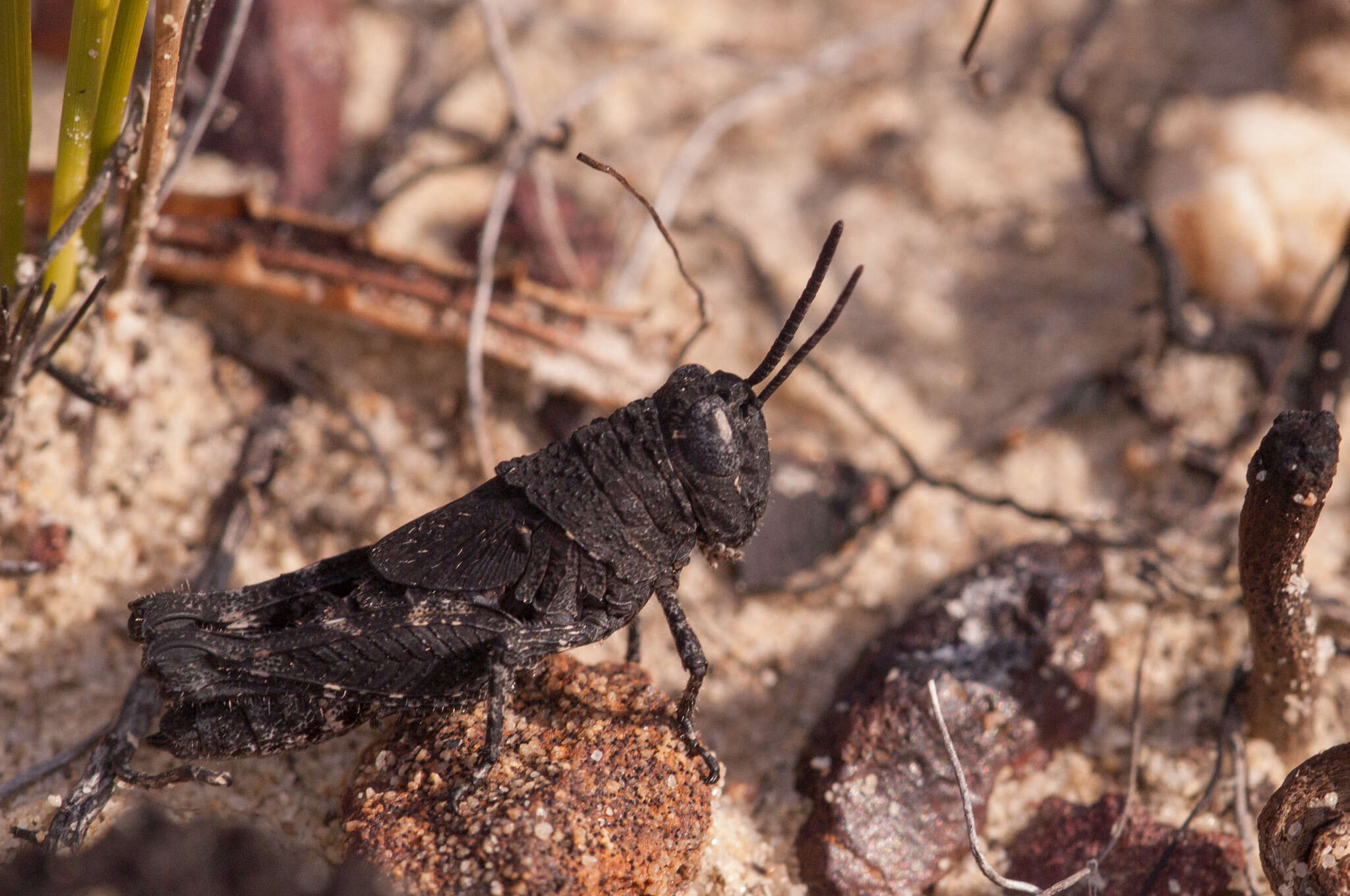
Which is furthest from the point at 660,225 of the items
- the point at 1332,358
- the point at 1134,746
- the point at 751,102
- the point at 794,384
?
the point at 1332,358

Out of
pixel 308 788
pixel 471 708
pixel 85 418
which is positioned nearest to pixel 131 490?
pixel 85 418

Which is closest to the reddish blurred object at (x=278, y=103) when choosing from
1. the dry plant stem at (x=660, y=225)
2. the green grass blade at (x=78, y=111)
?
the green grass blade at (x=78, y=111)

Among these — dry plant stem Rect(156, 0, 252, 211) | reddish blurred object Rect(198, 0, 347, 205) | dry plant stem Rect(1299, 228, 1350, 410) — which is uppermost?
reddish blurred object Rect(198, 0, 347, 205)

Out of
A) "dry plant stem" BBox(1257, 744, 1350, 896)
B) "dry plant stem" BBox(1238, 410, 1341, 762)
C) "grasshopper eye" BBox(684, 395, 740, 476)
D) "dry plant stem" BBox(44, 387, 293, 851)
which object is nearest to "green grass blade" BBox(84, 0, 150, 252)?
"dry plant stem" BBox(44, 387, 293, 851)

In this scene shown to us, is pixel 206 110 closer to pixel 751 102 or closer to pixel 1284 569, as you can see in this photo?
pixel 751 102

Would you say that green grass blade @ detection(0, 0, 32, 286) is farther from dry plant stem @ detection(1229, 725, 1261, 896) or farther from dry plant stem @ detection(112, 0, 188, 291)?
dry plant stem @ detection(1229, 725, 1261, 896)

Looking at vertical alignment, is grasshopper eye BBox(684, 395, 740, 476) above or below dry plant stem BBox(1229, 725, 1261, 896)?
above

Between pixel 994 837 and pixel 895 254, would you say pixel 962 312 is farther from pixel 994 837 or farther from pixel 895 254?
pixel 994 837
